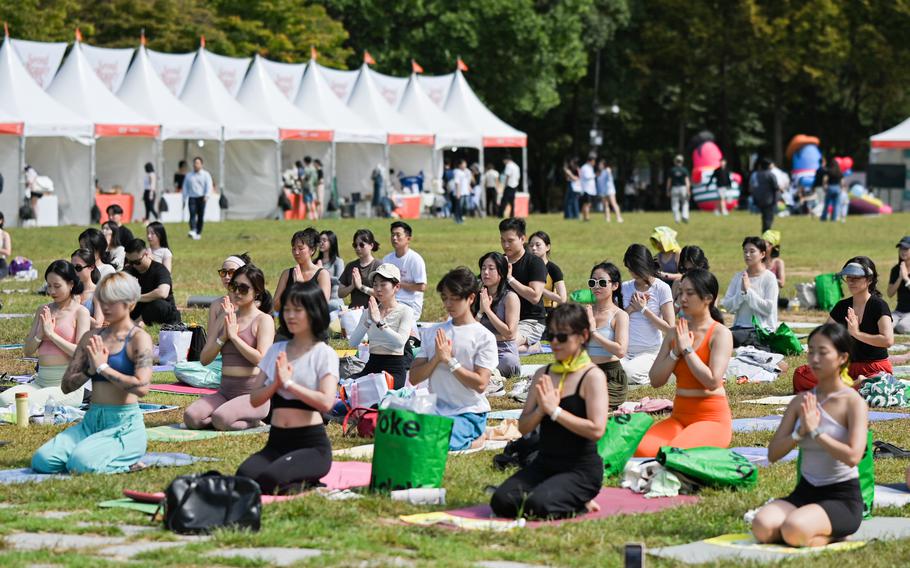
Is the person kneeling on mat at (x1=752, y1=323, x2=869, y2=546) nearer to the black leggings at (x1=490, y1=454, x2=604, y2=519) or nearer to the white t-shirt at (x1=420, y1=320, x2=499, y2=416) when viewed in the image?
the black leggings at (x1=490, y1=454, x2=604, y2=519)

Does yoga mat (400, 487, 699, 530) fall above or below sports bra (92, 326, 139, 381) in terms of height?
below

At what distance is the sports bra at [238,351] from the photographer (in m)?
10.5

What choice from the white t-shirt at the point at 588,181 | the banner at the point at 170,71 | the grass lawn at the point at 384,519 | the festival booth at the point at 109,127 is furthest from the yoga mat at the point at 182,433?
the banner at the point at 170,71

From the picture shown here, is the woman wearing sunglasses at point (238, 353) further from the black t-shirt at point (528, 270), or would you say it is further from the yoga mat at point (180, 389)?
the black t-shirt at point (528, 270)

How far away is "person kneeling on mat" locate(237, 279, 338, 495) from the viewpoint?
Answer: 805 cm

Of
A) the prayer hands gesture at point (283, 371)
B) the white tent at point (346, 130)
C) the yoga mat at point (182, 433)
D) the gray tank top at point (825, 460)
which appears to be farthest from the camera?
the white tent at point (346, 130)

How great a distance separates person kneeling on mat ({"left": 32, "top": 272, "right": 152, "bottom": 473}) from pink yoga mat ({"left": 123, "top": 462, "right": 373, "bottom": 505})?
710 mm

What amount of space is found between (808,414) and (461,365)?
109 inches

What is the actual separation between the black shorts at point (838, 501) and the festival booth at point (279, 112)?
118 feet

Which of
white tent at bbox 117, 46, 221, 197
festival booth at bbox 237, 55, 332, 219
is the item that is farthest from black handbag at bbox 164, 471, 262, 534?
festival booth at bbox 237, 55, 332, 219

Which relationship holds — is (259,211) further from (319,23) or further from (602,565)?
(602,565)

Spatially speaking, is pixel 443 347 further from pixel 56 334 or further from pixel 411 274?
pixel 411 274

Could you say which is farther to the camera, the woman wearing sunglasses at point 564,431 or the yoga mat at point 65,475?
the yoga mat at point 65,475

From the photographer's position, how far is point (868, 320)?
39.0ft
